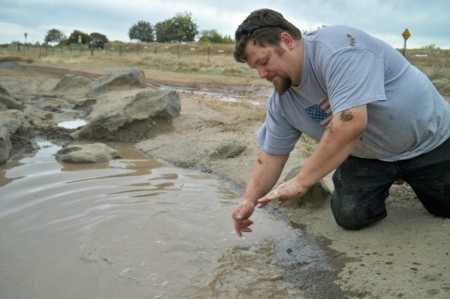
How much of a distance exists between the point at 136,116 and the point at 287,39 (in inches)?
209

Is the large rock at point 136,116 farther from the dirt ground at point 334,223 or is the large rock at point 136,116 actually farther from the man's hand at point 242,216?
the man's hand at point 242,216

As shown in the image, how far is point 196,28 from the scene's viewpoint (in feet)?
198

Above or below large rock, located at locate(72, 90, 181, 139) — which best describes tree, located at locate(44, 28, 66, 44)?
above

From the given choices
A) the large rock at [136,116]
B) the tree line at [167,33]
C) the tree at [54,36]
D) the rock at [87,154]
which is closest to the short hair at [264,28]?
the rock at [87,154]

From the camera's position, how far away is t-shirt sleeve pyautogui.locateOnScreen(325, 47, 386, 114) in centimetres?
238

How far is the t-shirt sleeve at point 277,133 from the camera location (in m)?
3.19

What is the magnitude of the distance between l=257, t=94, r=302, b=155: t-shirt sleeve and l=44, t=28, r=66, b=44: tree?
77166 millimetres

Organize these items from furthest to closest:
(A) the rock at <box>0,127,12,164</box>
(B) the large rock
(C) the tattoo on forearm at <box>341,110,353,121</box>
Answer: (B) the large rock → (A) the rock at <box>0,127,12,164</box> → (C) the tattoo on forearm at <box>341,110,353,121</box>

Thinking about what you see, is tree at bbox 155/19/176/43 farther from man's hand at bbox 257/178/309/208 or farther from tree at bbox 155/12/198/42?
man's hand at bbox 257/178/309/208

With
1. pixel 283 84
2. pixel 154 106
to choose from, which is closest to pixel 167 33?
pixel 154 106

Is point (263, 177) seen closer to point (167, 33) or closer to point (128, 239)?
point (128, 239)

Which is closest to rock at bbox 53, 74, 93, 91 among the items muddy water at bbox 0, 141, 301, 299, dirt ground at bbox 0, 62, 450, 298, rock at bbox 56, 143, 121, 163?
dirt ground at bbox 0, 62, 450, 298

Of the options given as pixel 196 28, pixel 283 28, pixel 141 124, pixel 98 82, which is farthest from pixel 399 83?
pixel 196 28

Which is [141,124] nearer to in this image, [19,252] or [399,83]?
[19,252]
